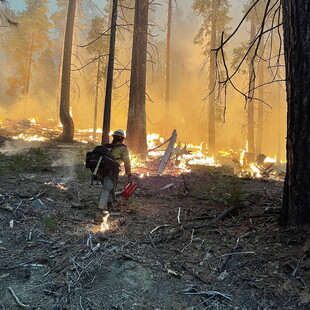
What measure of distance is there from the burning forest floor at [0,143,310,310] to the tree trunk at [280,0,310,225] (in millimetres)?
332

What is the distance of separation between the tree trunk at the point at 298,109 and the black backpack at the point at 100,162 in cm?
364

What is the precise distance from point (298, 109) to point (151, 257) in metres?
2.73

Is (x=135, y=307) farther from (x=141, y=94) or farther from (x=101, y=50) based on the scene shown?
(x=101, y=50)

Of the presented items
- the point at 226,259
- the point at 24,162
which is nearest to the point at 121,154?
the point at 226,259

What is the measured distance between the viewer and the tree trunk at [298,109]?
3426mm

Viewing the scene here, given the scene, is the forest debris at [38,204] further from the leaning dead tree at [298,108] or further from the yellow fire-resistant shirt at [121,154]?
the leaning dead tree at [298,108]

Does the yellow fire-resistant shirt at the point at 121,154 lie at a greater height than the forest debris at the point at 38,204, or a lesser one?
greater

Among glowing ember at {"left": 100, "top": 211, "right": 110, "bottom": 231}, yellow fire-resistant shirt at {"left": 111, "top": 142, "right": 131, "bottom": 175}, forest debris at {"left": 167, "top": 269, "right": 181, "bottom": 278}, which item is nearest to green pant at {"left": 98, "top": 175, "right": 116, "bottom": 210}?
glowing ember at {"left": 100, "top": 211, "right": 110, "bottom": 231}

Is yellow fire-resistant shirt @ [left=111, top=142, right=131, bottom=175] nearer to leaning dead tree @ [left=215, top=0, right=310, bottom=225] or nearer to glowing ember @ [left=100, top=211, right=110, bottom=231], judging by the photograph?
glowing ember @ [left=100, top=211, right=110, bottom=231]

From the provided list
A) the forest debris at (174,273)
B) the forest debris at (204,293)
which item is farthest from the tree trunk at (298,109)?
the forest debris at (174,273)

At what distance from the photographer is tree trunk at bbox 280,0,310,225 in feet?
11.2

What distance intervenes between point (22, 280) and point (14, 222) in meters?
1.86

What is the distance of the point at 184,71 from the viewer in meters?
37.5

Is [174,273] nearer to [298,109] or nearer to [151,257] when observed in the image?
[151,257]
